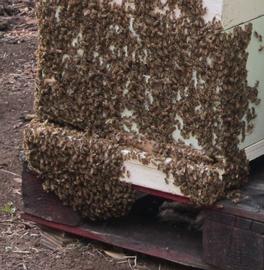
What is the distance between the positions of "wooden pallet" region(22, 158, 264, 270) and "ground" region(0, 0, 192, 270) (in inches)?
4.1

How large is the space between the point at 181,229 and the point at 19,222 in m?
0.86

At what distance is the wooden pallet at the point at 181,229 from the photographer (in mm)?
3320

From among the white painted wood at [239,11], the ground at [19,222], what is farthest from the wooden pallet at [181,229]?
the white painted wood at [239,11]

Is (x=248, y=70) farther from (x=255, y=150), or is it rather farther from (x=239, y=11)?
(x=255, y=150)

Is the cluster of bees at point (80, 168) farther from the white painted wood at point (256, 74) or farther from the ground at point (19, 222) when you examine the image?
the white painted wood at point (256, 74)

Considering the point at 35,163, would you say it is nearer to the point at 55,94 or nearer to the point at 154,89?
the point at 55,94

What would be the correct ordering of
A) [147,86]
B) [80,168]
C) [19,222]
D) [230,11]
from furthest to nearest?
[19,222] < [80,168] < [147,86] < [230,11]

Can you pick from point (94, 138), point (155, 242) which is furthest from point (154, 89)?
point (155, 242)

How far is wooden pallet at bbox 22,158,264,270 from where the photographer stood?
3.32 m

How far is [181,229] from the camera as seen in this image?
12.5ft

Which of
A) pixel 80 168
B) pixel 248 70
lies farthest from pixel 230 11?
pixel 80 168

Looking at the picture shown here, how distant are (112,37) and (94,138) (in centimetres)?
46

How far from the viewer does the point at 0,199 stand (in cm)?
437

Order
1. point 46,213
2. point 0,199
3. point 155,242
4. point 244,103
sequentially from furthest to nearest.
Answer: point 0,199 → point 46,213 → point 155,242 → point 244,103
